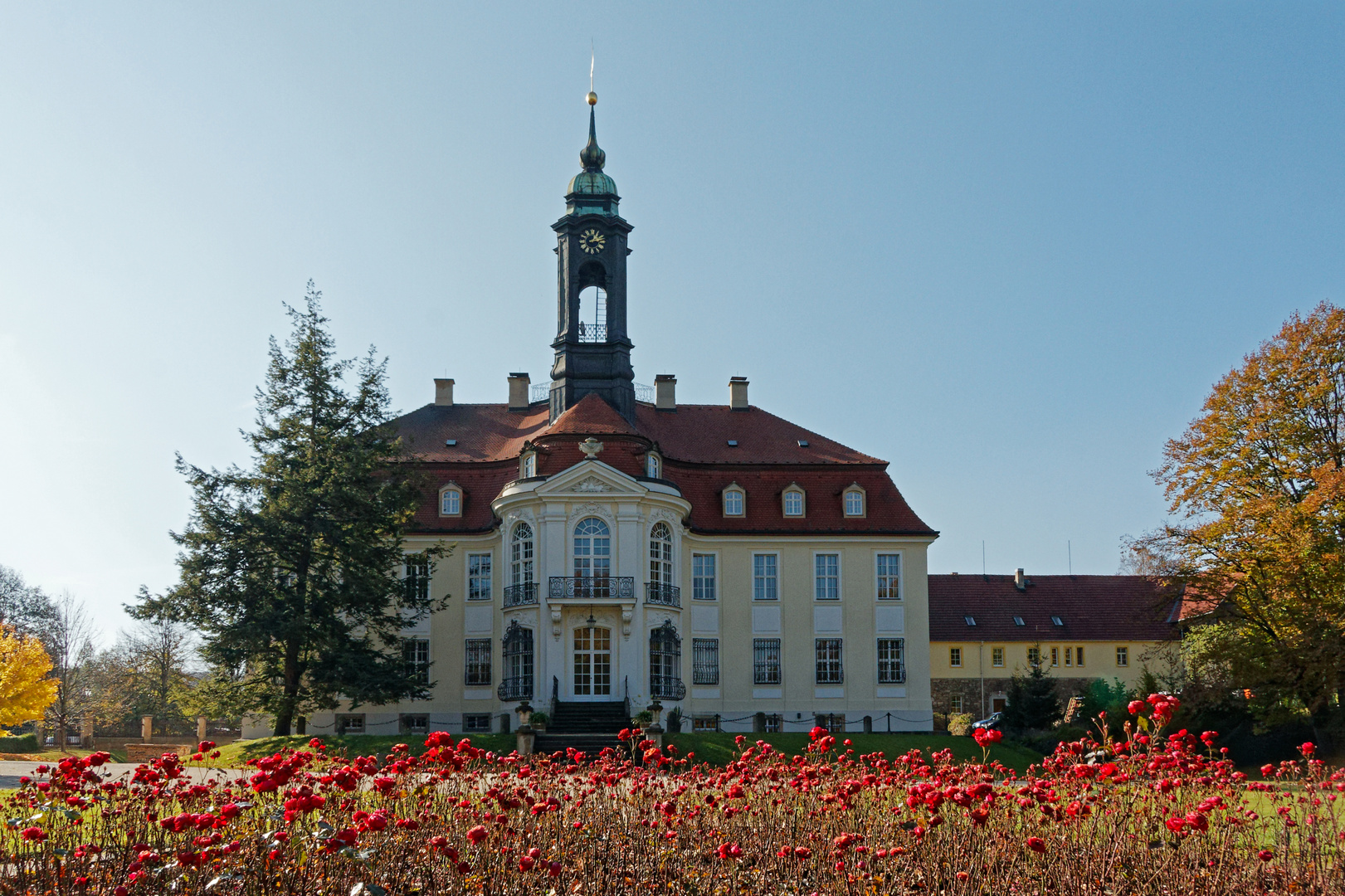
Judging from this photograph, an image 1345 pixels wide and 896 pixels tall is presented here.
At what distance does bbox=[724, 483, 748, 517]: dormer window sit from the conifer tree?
943 centimetres

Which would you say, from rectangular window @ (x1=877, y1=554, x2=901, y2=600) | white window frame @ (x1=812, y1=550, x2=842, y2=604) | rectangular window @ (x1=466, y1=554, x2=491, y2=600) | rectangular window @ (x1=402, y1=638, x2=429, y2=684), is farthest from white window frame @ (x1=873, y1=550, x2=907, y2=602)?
rectangular window @ (x1=402, y1=638, x2=429, y2=684)

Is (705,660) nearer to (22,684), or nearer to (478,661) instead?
(478,661)

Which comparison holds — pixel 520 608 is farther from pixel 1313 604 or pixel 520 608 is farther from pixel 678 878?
pixel 678 878

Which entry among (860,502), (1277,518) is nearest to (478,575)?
(860,502)

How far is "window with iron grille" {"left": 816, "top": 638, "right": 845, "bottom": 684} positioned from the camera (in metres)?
35.3

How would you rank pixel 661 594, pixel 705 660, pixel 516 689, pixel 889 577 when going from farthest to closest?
pixel 889 577 < pixel 705 660 < pixel 661 594 < pixel 516 689

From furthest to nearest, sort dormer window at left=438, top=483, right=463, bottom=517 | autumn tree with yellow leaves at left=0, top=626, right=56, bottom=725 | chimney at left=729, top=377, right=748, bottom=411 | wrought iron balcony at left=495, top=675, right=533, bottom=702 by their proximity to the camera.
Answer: chimney at left=729, top=377, right=748, bottom=411 < dormer window at left=438, top=483, right=463, bottom=517 < wrought iron balcony at left=495, top=675, right=533, bottom=702 < autumn tree with yellow leaves at left=0, top=626, right=56, bottom=725

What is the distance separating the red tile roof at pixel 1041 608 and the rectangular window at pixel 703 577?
17.9 meters

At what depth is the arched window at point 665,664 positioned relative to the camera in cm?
3275

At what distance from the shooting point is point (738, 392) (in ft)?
133

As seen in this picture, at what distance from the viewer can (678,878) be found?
866cm

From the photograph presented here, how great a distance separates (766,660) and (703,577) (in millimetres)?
2930

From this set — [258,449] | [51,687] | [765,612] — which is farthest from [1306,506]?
[51,687]

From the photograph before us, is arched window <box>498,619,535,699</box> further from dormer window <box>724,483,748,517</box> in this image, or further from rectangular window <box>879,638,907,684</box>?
rectangular window <box>879,638,907,684</box>
